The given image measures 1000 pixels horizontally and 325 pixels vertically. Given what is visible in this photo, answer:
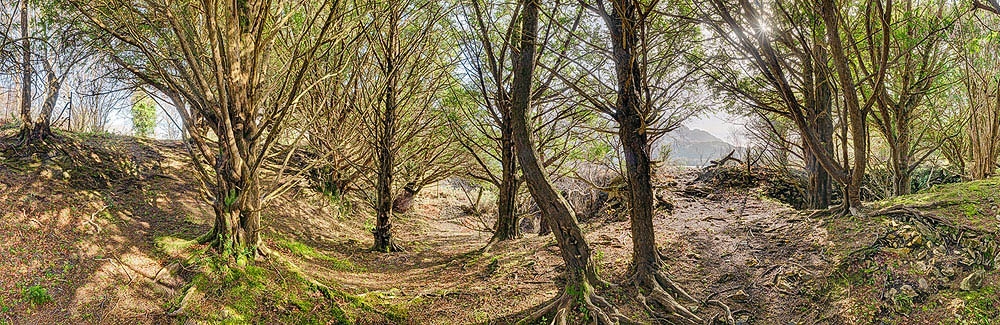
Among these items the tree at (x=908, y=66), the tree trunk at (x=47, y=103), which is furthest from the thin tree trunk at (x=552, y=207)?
the tree trunk at (x=47, y=103)

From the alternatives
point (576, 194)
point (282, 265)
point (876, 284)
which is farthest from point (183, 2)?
point (576, 194)

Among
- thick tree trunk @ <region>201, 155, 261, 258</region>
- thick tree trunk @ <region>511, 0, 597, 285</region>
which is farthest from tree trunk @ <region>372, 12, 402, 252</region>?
thick tree trunk @ <region>511, 0, 597, 285</region>

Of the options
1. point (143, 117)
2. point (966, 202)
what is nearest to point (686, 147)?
point (966, 202)

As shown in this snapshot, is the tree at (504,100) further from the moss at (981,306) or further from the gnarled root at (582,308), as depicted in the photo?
the moss at (981,306)

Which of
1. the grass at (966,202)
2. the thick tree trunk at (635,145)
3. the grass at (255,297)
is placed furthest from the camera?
the thick tree trunk at (635,145)

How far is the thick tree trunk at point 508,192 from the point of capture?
20.7ft

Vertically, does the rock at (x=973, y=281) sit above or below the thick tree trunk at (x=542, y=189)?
below

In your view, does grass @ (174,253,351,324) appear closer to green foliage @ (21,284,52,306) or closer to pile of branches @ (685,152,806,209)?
green foliage @ (21,284,52,306)

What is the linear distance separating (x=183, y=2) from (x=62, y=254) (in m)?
2.73

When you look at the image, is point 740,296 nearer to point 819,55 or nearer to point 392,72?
point 819,55

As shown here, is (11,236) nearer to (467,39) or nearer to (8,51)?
(8,51)

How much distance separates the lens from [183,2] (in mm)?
4707

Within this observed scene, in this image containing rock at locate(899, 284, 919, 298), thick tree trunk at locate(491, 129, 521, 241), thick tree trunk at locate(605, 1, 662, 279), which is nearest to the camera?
rock at locate(899, 284, 919, 298)

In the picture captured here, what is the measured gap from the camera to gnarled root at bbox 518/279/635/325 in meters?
3.66
